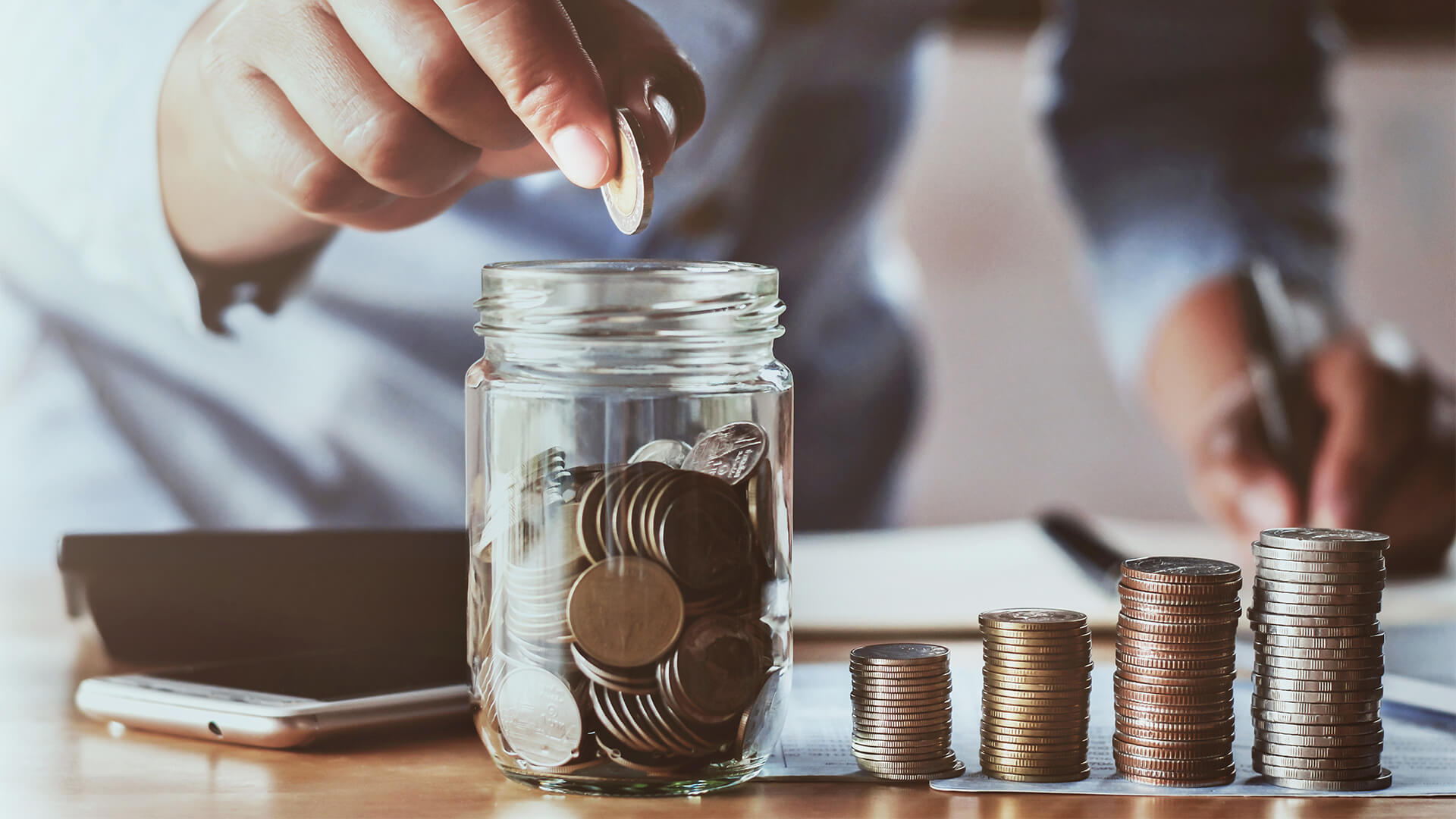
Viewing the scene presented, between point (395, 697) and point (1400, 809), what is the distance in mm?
719

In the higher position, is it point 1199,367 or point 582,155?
point 582,155

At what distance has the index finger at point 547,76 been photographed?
39.6 inches

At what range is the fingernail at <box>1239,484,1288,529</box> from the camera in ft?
5.51

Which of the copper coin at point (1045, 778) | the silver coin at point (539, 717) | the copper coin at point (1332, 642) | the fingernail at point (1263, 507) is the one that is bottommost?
the copper coin at point (1045, 778)

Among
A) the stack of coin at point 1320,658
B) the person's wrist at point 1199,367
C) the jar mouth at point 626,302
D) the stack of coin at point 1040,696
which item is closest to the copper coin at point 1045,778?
the stack of coin at point 1040,696

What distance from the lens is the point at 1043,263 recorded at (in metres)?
1.66

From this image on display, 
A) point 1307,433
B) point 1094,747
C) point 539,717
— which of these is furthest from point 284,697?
point 1307,433

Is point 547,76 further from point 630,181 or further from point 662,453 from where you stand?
point 662,453

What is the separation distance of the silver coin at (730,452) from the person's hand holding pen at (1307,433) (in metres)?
0.93

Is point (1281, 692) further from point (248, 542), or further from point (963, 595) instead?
point (248, 542)

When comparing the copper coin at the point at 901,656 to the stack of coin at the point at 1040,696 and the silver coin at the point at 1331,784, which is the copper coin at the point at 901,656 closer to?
the stack of coin at the point at 1040,696

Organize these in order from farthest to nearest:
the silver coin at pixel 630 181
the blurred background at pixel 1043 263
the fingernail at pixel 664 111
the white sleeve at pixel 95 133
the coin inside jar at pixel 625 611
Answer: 1. the blurred background at pixel 1043 263
2. the white sleeve at pixel 95 133
3. the fingernail at pixel 664 111
4. the silver coin at pixel 630 181
5. the coin inside jar at pixel 625 611

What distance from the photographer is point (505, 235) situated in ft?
5.19

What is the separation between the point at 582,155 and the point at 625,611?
37cm
